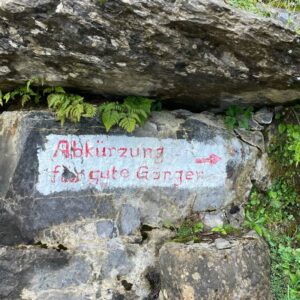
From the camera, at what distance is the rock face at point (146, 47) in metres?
4.33

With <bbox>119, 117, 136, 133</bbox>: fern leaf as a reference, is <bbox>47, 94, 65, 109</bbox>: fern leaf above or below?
above

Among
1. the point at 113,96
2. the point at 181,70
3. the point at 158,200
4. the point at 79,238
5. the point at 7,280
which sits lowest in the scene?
the point at 7,280

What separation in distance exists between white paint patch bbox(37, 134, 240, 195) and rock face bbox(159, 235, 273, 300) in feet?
3.47

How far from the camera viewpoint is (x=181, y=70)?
502cm

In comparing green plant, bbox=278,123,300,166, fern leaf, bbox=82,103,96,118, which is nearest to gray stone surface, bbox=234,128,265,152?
green plant, bbox=278,123,300,166

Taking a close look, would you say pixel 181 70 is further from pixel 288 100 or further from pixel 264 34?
pixel 288 100

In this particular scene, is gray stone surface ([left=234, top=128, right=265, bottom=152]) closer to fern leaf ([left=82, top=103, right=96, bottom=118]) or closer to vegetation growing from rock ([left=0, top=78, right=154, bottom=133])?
vegetation growing from rock ([left=0, top=78, right=154, bottom=133])

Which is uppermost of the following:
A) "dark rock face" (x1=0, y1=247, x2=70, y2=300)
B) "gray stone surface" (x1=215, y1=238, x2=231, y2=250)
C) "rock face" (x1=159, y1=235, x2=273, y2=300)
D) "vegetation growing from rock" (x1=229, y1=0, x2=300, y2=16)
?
"vegetation growing from rock" (x1=229, y1=0, x2=300, y2=16)

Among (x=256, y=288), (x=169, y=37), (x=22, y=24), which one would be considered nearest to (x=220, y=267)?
(x=256, y=288)

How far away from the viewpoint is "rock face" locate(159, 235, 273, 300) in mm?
4824

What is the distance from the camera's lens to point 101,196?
5.45 metres

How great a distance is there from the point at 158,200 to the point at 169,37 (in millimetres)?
2222

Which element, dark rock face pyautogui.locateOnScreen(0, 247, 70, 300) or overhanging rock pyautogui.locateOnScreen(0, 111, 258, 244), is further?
overhanging rock pyautogui.locateOnScreen(0, 111, 258, 244)

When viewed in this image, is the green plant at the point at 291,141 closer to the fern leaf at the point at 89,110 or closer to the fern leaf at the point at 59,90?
the fern leaf at the point at 89,110
